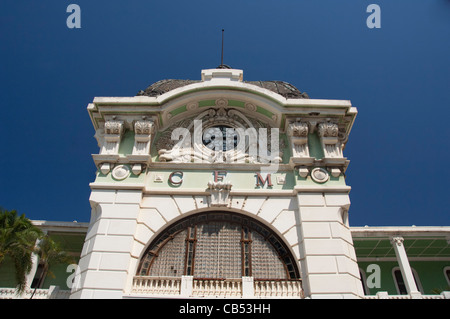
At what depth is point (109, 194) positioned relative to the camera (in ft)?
45.6

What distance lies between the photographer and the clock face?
1611cm

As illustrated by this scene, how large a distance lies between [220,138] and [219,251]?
16.8 ft

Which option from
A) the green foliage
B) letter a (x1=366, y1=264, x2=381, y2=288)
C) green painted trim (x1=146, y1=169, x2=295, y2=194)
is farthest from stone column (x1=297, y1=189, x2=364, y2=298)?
the green foliage

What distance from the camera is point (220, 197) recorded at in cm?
1405

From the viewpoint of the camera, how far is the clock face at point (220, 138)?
16.1 metres

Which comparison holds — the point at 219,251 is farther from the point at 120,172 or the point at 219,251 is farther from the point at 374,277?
the point at 374,277

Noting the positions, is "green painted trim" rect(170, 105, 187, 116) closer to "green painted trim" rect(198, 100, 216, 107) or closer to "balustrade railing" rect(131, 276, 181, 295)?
"green painted trim" rect(198, 100, 216, 107)

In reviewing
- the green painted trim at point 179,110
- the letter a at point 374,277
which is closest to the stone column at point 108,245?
the green painted trim at point 179,110

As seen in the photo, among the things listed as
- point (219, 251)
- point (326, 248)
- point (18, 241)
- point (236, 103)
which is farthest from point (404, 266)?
point (18, 241)

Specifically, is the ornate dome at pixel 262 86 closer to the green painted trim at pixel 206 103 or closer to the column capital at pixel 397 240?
the green painted trim at pixel 206 103

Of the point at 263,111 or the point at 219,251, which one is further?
the point at 263,111

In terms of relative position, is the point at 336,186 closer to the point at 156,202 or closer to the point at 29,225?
the point at 156,202

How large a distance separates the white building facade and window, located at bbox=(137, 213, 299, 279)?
0.04 metres
